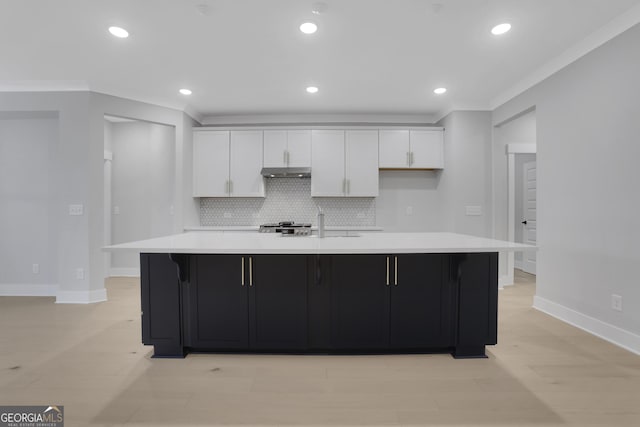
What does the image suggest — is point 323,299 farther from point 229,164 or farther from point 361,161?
point 229,164

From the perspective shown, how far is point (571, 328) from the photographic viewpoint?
306 cm

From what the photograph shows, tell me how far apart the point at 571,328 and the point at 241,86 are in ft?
14.3

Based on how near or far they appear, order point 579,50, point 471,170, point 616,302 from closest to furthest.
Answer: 1. point 616,302
2. point 579,50
3. point 471,170

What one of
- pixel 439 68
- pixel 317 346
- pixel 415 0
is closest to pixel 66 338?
pixel 317 346

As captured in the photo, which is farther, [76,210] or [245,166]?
[245,166]

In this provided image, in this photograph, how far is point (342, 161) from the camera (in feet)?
16.3

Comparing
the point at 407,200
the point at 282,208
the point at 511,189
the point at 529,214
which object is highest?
the point at 511,189

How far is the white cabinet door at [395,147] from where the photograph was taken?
16.4 feet

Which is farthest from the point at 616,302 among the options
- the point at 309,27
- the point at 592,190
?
the point at 309,27

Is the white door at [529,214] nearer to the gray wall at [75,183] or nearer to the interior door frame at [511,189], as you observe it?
the interior door frame at [511,189]

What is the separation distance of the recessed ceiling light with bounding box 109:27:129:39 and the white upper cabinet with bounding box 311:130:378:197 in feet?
8.83

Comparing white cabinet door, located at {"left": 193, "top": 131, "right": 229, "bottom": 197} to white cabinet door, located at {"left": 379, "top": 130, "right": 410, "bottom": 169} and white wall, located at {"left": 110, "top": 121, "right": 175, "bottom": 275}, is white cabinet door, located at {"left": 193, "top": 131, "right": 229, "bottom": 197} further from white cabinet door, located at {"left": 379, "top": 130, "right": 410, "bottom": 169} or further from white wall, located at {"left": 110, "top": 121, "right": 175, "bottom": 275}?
white cabinet door, located at {"left": 379, "top": 130, "right": 410, "bottom": 169}

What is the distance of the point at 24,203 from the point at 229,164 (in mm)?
2693

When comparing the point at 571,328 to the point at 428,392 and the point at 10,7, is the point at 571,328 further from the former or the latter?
the point at 10,7
